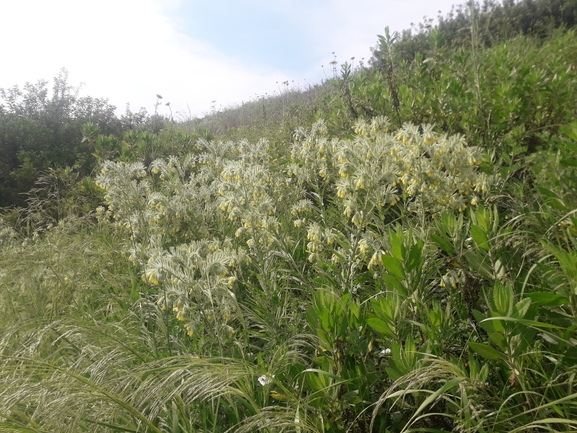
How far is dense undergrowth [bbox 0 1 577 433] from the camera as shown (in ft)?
4.07

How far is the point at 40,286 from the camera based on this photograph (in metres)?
2.98

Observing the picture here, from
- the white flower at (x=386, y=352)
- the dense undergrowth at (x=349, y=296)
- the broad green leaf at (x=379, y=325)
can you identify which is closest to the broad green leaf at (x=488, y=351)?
the dense undergrowth at (x=349, y=296)

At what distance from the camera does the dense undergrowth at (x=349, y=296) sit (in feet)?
4.07

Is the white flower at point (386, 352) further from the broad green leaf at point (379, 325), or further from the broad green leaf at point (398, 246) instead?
the broad green leaf at point (398, 246)

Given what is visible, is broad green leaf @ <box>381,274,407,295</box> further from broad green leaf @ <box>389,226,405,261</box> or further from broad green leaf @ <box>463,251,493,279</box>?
broad green leaf @ <box>463,251,493,279</box>

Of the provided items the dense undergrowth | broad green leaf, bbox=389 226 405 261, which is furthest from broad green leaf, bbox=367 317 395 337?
broad green leaf, bbox=389 226 405 261

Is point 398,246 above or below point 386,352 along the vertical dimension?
above

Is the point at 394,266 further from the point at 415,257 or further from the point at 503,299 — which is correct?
the point at 503,299

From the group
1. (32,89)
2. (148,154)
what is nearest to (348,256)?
(148,154)

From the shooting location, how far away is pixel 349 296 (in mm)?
1628

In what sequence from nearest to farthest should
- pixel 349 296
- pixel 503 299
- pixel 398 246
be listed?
pixel 503 299
pixel 398 246
pixel 349 296

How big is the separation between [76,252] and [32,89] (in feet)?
23.9

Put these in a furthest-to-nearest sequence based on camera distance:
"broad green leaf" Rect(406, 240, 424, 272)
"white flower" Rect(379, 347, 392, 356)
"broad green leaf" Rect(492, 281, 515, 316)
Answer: "white flower" Rect(379, 347, 392, 356)
"broad green leaf" Rect(406, 240, 424, 272)
"broad green leaf" Rect(492, 281, 515, 316)

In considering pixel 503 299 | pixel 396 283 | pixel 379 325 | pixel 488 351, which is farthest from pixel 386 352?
pixel 503 299
